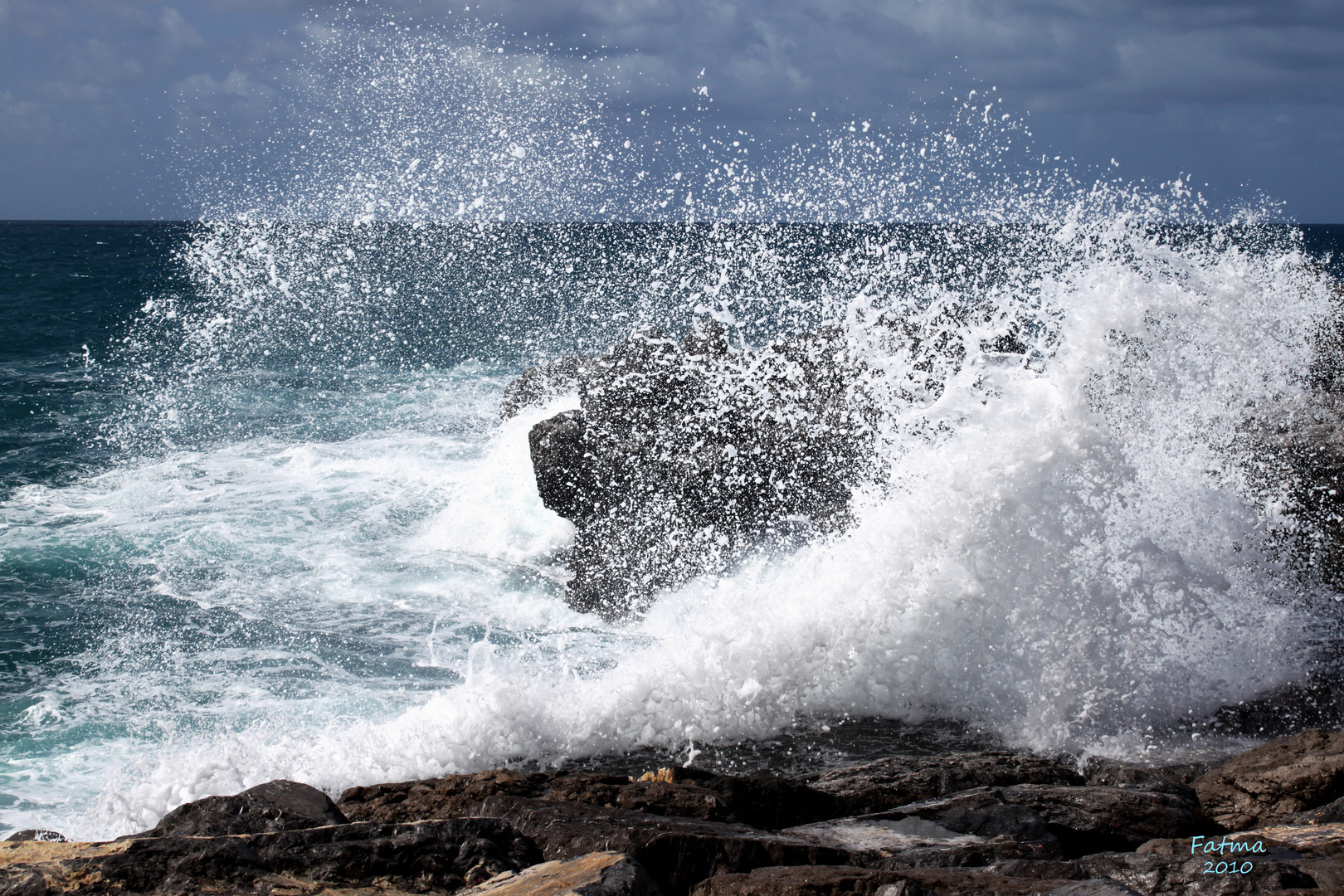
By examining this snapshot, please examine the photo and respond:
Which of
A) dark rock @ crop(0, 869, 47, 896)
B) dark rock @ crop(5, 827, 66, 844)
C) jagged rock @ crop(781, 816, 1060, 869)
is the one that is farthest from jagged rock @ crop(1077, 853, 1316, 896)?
dark rock @ crop(5, 827, 66, 844)

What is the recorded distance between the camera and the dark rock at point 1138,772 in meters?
4.23

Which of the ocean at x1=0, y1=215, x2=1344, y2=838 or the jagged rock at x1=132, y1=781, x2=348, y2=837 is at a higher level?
the ocean at x1=0, y1=215, x2=1344, y2=838

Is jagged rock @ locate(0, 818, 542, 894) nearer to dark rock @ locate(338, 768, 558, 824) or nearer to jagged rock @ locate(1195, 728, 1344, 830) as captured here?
dark rock @ locate(338, 768, 558, 824)

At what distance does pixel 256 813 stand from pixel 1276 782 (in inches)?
163

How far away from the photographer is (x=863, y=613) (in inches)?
235

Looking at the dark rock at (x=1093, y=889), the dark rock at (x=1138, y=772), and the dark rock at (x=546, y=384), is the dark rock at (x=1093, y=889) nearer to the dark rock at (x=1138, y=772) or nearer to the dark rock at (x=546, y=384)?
the dark rock at (x=1138, y=772)

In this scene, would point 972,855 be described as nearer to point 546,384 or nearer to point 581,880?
point 581,880

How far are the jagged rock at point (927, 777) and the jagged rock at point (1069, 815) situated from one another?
0.59 ft

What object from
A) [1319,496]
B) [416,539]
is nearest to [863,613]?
[1319,496]

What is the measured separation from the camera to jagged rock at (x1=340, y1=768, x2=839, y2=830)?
3562 millimetres

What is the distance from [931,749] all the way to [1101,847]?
4.57ft

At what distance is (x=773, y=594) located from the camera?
21.0 ft

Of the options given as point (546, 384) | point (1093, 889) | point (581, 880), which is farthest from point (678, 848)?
point (546, 384)

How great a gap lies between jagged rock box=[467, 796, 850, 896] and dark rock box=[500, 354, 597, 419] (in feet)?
29.1
